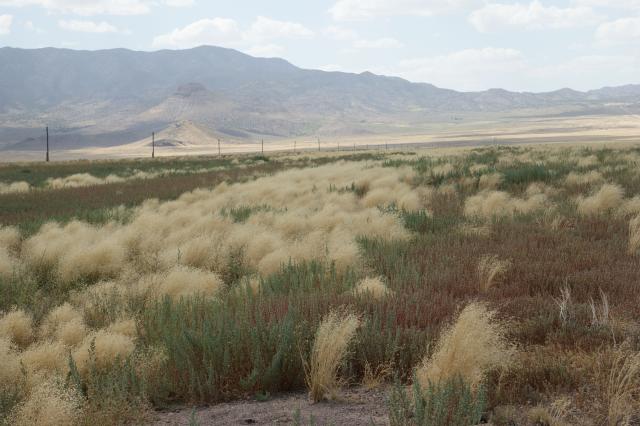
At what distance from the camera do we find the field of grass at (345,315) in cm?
359

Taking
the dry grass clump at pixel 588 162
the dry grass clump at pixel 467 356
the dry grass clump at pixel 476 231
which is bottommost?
the dry grass clump at pixel 467 356

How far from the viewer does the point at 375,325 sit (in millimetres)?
4430

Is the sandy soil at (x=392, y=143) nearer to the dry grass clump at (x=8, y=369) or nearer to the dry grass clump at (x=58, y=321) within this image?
the dry grass clump at (x=58, y=321)

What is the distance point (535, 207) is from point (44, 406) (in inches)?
407

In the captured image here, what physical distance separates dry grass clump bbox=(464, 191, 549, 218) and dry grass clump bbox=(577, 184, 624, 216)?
2.79 feet

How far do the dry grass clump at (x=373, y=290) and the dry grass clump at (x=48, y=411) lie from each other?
2.86 meters

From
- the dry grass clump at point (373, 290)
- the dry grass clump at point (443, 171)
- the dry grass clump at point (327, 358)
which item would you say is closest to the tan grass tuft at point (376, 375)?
the dry grass clump at point (327, 358)

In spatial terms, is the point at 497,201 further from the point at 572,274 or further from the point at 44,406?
the point at 44,406

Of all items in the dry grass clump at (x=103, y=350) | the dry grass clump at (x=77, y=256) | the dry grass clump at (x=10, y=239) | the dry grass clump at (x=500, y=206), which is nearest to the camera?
the dry grass clump at (x=103, y=350)

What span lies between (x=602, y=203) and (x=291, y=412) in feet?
31.3

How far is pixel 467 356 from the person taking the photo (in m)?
3.71

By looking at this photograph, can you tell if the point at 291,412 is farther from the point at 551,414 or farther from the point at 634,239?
the point at 634,239

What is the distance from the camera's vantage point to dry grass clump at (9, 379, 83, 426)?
3.29 metres

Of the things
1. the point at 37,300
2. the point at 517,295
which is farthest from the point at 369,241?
the point at 37,300
